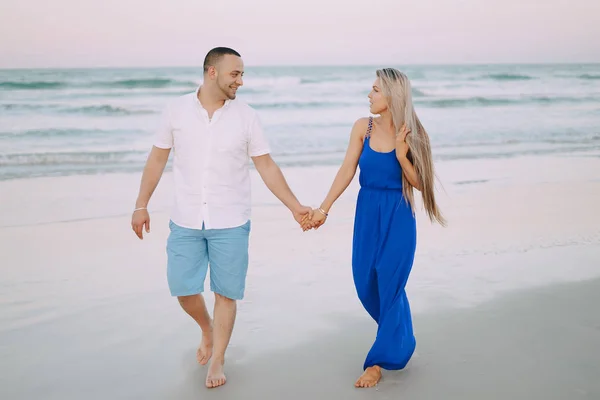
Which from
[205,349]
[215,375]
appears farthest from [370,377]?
[205,349]

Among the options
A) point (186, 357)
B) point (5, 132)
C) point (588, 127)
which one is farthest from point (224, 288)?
point (588, 127)

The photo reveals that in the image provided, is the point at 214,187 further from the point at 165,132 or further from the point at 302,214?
the point at 302,214

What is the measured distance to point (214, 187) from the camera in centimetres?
407

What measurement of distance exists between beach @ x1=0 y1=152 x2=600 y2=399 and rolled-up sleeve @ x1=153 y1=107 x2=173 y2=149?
1241mm

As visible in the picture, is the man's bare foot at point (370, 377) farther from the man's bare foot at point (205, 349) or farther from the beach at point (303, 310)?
the man's bare foot at point (205, 349)

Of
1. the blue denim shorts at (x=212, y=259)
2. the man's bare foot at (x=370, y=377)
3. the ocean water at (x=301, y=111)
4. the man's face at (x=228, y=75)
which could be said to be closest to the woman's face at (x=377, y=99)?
the man's face at (x=228, y=75)

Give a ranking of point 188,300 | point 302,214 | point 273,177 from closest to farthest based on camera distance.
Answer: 1. point 188,300
2. point 273,177
3. point 302,214

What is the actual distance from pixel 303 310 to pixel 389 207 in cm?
134

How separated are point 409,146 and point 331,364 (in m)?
1.32

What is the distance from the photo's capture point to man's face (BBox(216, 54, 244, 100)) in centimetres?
405

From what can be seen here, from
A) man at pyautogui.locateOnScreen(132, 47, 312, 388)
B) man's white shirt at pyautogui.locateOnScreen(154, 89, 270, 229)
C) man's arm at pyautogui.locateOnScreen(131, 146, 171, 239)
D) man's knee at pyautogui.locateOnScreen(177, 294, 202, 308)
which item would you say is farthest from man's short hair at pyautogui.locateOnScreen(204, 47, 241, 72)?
man's knee at pyautogui.locateOnScreen(177, 294, 202, 308)

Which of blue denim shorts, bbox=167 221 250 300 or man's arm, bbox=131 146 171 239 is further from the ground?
man's arm, bbox=131 146 171 239

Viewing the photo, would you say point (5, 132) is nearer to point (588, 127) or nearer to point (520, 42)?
point (588, 127)

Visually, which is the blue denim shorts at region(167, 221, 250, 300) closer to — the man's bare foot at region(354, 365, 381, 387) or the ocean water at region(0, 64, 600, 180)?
the man's bare foot at region(354, 365, 381, 387)
